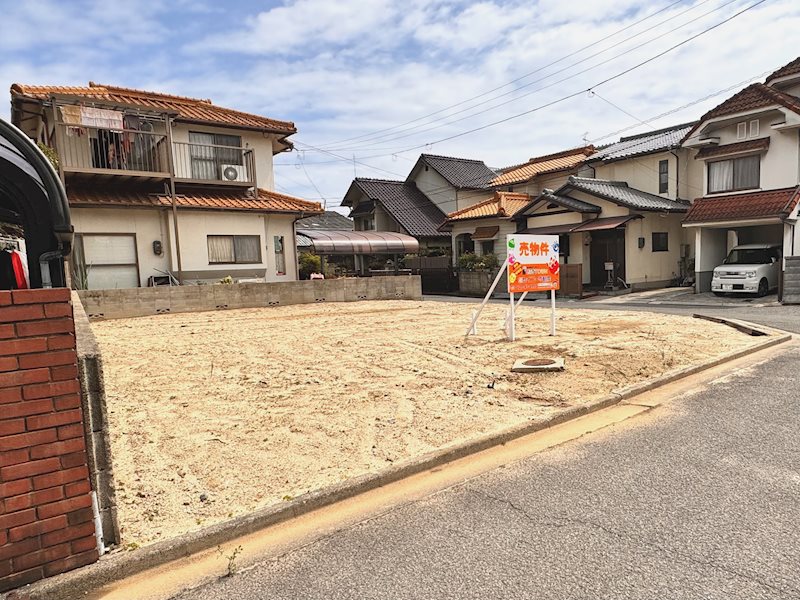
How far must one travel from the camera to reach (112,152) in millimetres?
15906

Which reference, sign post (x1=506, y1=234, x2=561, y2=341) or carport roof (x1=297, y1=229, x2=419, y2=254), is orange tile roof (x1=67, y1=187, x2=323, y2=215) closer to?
carport roof (x1=297, y1=229, x2=419, y2=254)

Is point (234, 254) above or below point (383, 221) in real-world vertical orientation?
below

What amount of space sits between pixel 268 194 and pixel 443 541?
18.4 meters

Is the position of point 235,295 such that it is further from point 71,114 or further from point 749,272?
point 749,272

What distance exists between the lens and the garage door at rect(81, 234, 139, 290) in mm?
15625

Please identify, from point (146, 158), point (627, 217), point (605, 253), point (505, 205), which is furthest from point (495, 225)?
point (146, 158)

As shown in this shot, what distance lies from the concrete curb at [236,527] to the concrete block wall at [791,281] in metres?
15.2

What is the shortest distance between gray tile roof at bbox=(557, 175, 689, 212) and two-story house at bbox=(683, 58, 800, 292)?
163cm

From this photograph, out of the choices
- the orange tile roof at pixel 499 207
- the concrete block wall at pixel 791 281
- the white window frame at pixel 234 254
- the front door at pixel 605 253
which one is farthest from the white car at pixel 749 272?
the white window frame at pixel 234 254

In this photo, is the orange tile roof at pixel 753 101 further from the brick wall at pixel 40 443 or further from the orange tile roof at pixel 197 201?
the brick wall at pixel 40 443

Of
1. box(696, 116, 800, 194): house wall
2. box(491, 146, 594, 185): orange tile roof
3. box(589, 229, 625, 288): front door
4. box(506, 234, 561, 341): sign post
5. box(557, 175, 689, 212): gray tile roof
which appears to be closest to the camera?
box(506, 234, 561, 341): sign post

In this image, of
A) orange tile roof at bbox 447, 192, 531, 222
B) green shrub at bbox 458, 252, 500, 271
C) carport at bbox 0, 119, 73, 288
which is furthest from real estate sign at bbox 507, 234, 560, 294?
orange tile roof at bbox 447, 192, 531, 222

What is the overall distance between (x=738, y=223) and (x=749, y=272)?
2.24m

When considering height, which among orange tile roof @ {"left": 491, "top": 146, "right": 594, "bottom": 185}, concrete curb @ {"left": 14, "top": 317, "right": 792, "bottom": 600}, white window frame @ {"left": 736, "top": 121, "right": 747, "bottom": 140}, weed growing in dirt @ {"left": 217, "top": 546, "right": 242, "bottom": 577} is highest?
orange tile roof @ {"left": 491, "top": 146, "right": 594, "bottom": 185}
